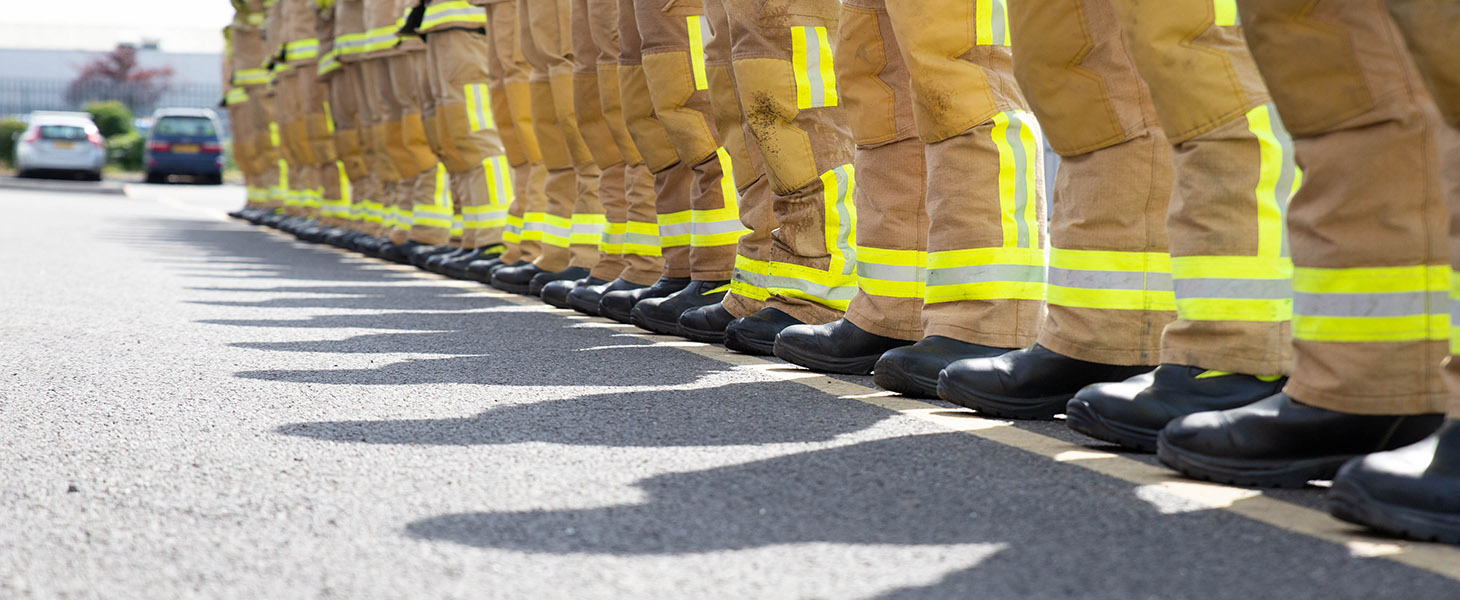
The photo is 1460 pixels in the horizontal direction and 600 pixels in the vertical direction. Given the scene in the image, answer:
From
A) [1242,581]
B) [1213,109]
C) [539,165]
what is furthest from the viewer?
[539,165]

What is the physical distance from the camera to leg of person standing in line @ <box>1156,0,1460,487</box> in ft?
7.88

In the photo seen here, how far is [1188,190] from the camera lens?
9.36 ft

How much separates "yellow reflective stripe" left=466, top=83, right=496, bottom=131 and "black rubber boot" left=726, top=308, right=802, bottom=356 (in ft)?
13.2

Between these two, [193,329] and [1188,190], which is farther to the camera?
[193,329]

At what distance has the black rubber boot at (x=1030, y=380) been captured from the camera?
318 centimetres

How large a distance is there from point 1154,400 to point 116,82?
5382 cm

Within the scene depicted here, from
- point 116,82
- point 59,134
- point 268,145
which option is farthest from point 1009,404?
point 116,82

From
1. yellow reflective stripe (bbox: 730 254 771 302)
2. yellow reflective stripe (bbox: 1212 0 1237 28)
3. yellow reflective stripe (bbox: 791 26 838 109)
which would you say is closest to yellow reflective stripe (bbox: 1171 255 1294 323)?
yellow reflective stripe (bbox: 1212 0 1237 28)

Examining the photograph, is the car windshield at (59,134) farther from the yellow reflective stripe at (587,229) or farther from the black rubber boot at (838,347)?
the black rubber boot at (838,347)

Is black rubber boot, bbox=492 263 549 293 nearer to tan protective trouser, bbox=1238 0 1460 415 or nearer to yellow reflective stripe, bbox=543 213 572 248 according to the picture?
yellow reflective stripe, bbox=543 213 572 248

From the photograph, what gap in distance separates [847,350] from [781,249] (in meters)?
0.62

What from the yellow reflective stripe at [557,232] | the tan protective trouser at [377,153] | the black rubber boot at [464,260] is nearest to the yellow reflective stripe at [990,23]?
the yellow reflective stripe at [557,232]

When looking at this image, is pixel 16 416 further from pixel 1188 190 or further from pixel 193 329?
pixel 1188 190

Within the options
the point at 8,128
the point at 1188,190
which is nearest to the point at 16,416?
the point at 1188,190
